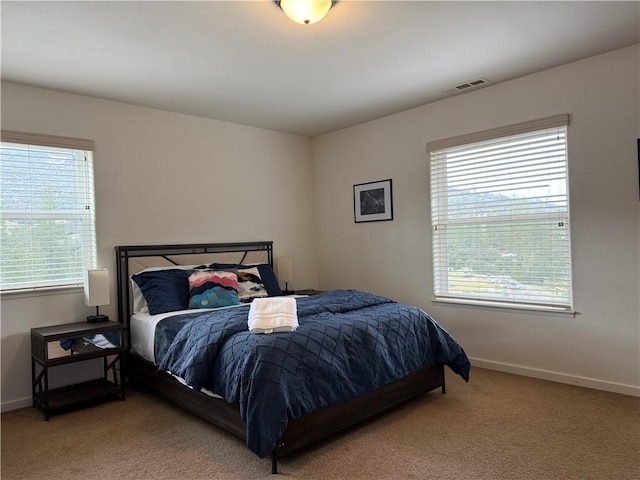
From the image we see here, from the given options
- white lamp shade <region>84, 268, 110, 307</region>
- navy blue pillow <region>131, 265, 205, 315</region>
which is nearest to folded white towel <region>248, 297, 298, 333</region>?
navy blue pillow <region>131, 265, 205, 315</region>

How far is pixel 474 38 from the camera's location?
9.71 ft

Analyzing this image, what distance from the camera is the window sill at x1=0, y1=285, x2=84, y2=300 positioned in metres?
3.41

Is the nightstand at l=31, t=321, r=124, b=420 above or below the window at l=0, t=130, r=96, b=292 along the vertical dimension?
below

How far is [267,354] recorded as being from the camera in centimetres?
242

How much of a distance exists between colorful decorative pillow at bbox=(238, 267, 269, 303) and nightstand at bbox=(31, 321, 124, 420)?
3.47 feet

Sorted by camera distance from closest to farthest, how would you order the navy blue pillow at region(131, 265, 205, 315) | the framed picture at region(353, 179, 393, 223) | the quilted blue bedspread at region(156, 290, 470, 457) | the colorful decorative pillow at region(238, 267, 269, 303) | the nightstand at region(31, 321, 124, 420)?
1. the quilted blue bedspread at region(156, 290, 470, 457)
2. the nightstand at region(31, 321, 124, 420)
3. the navy blue pillow at region(131, 265, 205, 315)
4. the colorful decorative pillow at region(238, 267, 269, 303)
5. the framed picture at region(353, 179, 393, 223)

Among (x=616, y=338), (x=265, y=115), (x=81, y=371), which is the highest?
(x=265, y=115)

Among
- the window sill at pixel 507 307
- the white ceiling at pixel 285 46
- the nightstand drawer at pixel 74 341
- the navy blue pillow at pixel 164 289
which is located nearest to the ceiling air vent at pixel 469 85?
the white ceiling at pixel 285 46

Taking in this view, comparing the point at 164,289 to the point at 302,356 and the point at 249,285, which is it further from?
the point at 302,356

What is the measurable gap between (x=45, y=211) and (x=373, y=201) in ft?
10.2

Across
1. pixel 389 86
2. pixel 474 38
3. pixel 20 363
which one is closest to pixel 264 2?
pixel 474 38

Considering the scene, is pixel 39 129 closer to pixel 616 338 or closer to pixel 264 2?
pixel 264 2

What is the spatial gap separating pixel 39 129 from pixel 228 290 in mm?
1994

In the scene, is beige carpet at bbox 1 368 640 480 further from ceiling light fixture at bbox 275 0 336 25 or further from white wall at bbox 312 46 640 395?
ceiling light fixture at bbox 275 0 336 25
